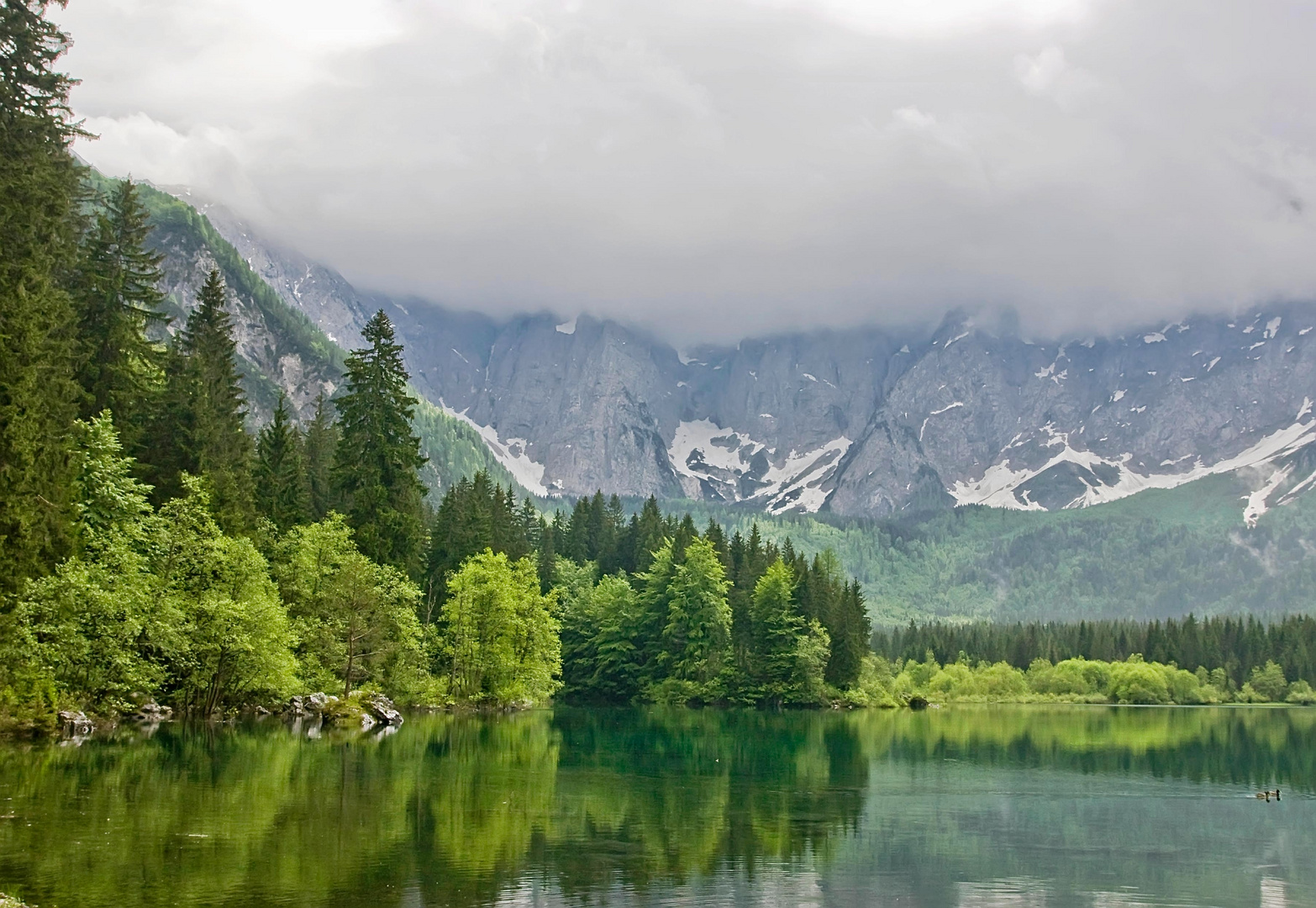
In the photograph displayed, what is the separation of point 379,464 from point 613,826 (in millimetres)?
61083

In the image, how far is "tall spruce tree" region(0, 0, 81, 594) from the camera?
51.3m

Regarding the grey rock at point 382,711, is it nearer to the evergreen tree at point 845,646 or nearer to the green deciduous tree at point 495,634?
the green deciduous tree at point 495,634

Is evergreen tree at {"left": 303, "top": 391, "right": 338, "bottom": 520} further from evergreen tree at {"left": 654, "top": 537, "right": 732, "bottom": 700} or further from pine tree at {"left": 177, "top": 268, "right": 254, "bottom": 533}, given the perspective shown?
evergreen tree at {"left": 654, "top": 537, "right": 732, "bottom": 700}

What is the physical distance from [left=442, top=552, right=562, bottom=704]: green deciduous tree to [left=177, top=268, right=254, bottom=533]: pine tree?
81.5 feet

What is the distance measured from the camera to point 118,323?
71375 mm

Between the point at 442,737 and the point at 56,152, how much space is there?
3747 cm

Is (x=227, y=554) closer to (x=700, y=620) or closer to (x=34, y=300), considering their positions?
(x=34, y=300)

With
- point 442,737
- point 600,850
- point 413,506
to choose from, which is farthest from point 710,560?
point 600,850

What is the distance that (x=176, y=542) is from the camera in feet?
Answer: 224

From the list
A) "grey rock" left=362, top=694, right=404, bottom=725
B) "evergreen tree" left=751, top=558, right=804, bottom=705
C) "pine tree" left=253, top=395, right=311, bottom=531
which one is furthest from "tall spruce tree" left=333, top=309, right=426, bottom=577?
"evergreen tree" left=751, top=558, right=804, bottom=705

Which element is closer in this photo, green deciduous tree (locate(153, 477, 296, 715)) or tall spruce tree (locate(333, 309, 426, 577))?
green deciduous tree (locate(153, 477, 296, 715))

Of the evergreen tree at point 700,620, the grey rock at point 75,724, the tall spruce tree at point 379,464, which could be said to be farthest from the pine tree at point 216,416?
the evergreen tree at point 700,620

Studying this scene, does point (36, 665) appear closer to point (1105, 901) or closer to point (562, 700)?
point (1105, 901)

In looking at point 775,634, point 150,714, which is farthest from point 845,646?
point 150,714
